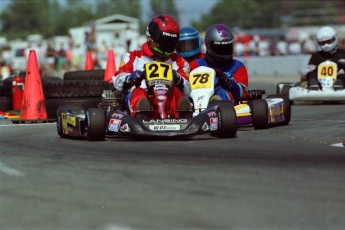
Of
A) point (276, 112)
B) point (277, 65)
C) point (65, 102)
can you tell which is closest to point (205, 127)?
point (276, 112)

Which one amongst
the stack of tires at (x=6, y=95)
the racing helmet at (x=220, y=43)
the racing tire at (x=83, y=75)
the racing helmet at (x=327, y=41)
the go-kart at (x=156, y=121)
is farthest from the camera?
the racing helmet at (x=327, y=41)

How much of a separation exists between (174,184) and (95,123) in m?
2.74

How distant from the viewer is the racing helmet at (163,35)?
9.06 m

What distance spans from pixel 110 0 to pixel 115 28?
77.6 m

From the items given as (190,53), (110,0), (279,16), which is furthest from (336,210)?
(110,0)

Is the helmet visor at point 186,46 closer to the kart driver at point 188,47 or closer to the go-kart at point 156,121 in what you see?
the kart driver at point 188,47

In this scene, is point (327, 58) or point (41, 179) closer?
point (41, 179)

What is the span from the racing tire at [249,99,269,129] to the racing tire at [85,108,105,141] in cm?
185

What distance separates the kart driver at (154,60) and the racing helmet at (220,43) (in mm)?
997

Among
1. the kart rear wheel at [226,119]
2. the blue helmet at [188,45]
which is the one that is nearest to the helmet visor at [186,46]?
the blue helmet at [188,45]

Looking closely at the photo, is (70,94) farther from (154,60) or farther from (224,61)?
(154,60)

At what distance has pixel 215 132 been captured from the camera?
28.2 ft

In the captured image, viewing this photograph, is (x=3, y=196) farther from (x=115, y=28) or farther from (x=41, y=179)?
(x=115, y=28)

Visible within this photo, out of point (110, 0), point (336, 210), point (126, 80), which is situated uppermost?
point (110, 0)
